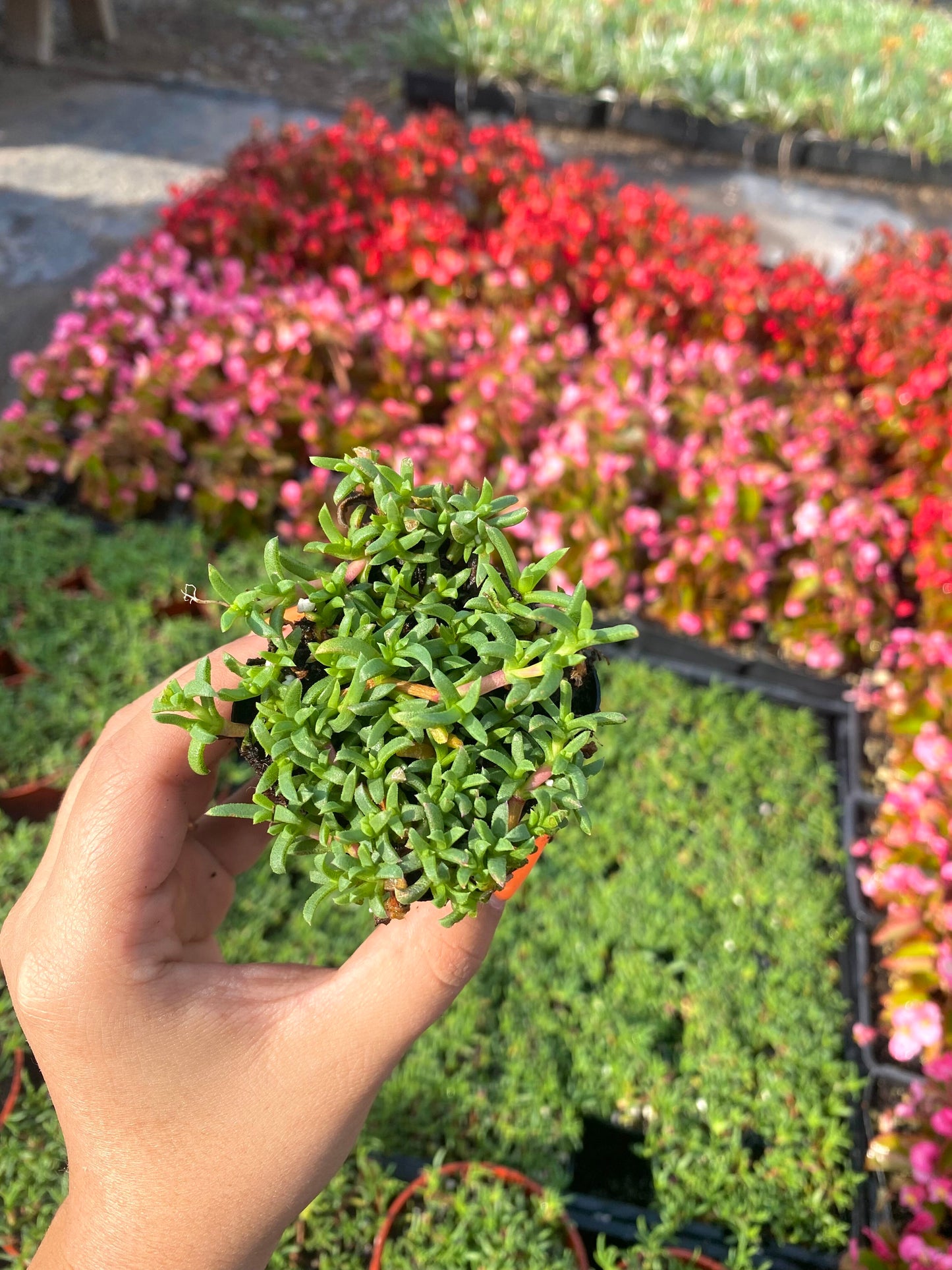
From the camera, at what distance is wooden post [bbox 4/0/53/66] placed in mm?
6672

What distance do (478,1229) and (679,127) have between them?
7.69 m

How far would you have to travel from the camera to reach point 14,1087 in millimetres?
1847

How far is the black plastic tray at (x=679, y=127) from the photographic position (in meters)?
6.71

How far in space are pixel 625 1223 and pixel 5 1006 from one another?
1566mm

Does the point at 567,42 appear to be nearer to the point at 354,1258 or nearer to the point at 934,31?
the point at 934,31

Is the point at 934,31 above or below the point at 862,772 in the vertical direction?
above

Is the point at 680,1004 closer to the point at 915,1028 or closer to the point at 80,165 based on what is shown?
the point at 915,1028

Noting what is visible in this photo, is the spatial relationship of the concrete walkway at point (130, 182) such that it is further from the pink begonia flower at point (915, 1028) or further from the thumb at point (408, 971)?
the thumb at point (408, 971)

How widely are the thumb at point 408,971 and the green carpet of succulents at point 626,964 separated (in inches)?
36.9

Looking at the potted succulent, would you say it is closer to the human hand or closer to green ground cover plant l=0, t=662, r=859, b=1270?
the human hand

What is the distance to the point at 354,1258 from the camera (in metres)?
1.80

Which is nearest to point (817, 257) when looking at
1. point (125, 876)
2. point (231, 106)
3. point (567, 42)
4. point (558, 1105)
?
point (567, 42)

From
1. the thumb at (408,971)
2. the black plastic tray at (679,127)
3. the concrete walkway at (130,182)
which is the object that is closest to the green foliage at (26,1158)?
the thumb at (408,971)

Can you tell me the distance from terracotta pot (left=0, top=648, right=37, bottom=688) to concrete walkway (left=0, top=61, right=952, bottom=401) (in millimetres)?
2505
